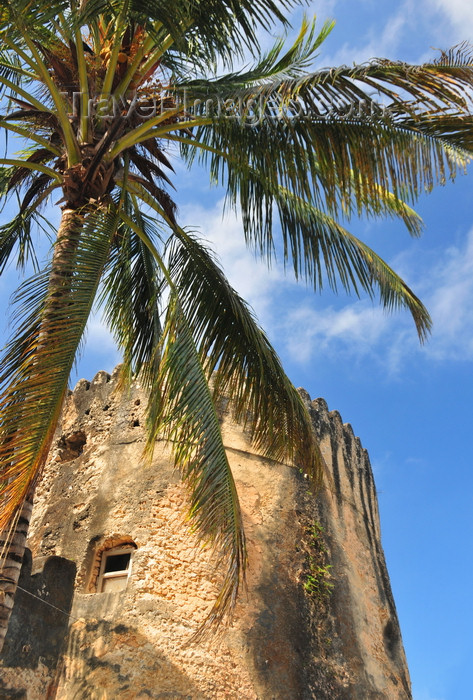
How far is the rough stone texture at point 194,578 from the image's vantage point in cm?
952

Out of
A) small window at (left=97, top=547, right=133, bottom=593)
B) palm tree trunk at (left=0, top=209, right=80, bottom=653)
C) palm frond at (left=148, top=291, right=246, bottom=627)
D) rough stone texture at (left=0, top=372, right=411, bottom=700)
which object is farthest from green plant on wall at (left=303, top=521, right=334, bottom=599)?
palm tree trunk at (left=0, top=209, right=80, bottom=653)

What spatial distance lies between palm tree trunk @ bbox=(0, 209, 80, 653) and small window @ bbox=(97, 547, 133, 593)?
4.88 meters

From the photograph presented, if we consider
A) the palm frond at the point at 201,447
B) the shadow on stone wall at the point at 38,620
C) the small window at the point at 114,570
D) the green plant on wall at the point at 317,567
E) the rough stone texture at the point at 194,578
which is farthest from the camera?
the green plant on wall at the point at 317,567

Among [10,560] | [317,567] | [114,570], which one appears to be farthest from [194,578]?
[10,560]

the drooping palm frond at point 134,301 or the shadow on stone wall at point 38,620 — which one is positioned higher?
the drooping palm frond at point 134,301

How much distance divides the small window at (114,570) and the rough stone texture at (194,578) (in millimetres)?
124

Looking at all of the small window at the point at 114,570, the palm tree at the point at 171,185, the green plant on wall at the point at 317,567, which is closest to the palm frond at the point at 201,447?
the palm tree at the point at 171,185

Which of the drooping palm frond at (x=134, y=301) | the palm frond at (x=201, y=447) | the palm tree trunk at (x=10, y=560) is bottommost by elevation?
the palm tree trunk at (x=10, y=560)

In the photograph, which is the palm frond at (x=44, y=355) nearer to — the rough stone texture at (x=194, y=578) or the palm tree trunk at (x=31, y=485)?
the palm tree trunk at (x=31, y=485)

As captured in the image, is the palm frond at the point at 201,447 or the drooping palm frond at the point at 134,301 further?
the drooping palm frond at the point at 134,301

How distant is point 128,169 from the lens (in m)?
7.71

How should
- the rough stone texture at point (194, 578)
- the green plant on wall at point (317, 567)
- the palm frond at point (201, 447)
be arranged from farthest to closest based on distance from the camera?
the green plant on wall at point (317, 567)
the rough stone texture at point (194, 578)
the palm frond at point (201, 447)

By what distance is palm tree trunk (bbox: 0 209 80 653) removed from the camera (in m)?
5.42

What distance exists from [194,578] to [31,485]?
526 cm
